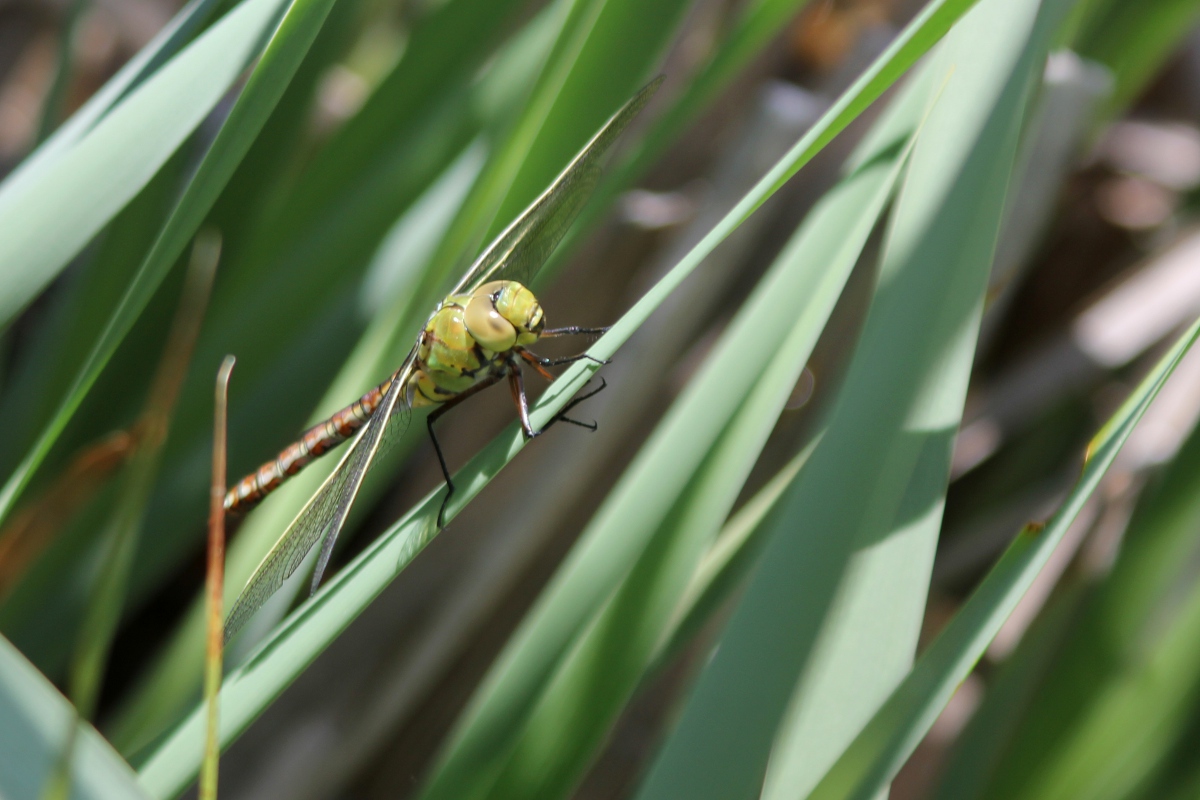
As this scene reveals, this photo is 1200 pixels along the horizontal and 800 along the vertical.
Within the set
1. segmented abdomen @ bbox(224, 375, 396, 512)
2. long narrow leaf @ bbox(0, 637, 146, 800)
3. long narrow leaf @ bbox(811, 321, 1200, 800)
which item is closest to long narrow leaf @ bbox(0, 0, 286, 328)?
long narrow leaf @ bbox(0, 637, 146, 800)

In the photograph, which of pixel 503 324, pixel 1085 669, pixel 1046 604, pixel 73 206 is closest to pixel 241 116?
pixel 73 206

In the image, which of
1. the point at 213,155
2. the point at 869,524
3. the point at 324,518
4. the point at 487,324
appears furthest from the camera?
the point at 487,324

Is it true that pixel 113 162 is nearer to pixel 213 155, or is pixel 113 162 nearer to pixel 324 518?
pixel 213 155

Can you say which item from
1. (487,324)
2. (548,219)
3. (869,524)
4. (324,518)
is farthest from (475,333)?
(869,524)

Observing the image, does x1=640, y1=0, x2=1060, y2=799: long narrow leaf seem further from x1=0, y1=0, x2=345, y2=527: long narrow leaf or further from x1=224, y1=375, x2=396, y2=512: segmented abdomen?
x1=224, y1=375, x2=396, y2=512: segmented abdomen

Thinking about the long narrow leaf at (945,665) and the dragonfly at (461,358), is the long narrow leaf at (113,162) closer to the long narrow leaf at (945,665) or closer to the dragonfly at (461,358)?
the dragonfly at (461,358)

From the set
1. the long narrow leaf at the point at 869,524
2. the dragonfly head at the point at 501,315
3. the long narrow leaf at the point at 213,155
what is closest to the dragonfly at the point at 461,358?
the dragonfly head at the point at 501,315
